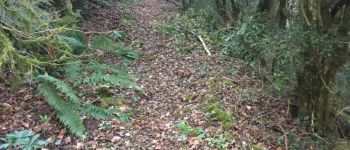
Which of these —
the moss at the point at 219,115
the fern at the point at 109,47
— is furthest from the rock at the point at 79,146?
the fern at the point at 109,47

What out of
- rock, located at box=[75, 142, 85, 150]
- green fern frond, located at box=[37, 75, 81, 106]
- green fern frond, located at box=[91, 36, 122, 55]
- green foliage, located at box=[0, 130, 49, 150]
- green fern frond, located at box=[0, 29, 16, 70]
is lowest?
rock, located at box=[75, 142, 85, 150]

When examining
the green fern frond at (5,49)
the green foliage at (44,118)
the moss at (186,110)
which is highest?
the green fern frond at (5,49)

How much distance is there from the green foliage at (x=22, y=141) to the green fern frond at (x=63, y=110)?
48 cm

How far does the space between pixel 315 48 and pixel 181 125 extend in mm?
2567

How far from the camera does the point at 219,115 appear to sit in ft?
20.9

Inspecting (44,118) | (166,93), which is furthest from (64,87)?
(166,93)

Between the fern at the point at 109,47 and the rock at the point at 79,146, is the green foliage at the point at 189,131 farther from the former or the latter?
the fern at the point at 109,47

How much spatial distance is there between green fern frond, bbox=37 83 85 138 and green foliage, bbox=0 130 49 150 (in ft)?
1.56

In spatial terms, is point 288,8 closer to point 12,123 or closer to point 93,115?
point 93,115

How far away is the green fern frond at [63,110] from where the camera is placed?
5.58 meters

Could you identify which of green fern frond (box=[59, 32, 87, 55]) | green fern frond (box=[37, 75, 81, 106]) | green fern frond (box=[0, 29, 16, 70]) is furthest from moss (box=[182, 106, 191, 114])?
green fern frond (box=[59, 32, 87, 55])

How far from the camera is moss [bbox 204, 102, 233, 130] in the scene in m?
6.12

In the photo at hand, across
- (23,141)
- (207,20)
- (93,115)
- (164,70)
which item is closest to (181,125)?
(93,115)

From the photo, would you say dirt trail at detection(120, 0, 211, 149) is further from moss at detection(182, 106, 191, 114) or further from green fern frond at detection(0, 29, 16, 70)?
green fern frond at detection(0, 29, 16, 70)
